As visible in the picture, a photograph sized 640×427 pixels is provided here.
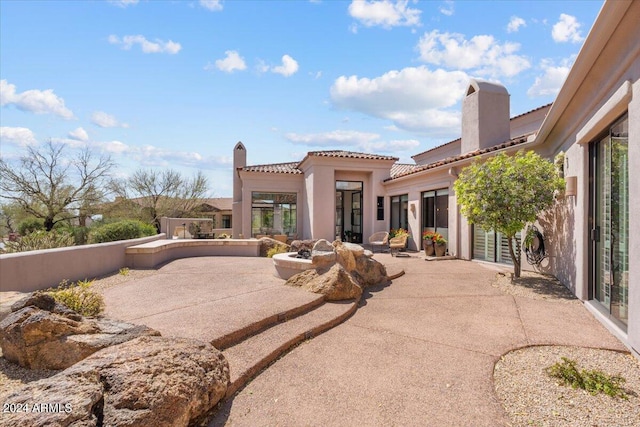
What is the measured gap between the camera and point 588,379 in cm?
335

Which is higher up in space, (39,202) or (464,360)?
(39,202)

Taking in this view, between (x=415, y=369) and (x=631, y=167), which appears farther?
(x=631, y=167)

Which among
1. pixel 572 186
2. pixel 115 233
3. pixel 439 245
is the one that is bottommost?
pixel 439 245

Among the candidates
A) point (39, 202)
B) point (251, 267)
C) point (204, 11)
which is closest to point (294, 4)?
point (204, 11)

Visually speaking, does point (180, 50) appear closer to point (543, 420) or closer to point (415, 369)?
point (415, 369)

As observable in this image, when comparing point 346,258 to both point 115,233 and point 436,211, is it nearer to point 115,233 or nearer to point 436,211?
point 436,211

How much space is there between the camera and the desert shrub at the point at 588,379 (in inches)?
Result: 126

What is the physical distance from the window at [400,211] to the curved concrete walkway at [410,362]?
27.0ft

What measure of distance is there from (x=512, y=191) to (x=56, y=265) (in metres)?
10.8

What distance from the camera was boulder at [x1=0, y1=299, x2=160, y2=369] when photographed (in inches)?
131

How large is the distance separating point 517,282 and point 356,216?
31.9 ft

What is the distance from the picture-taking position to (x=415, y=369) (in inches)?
147

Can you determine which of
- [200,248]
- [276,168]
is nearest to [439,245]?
[200,248]

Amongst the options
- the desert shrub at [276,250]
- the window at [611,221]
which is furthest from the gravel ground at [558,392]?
the desert shrub at [276,250]
